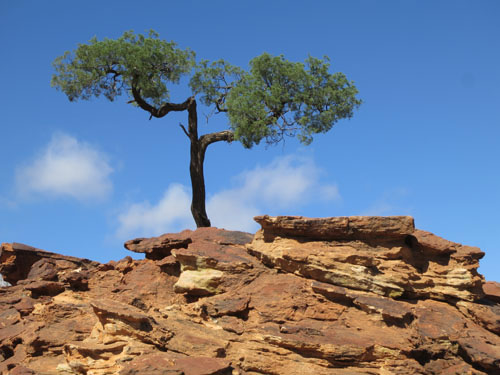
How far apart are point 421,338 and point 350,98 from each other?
52.4ft

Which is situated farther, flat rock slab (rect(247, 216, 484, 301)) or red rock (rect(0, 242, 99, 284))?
red rock (rect(0, 242, 99, 284))

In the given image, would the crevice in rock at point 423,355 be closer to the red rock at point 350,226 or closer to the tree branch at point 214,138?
the red rock at point 350,226

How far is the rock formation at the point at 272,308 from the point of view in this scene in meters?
11.0

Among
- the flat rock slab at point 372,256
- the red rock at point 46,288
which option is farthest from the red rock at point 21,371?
the flat rock slab at point 372,256

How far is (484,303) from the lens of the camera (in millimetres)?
14320

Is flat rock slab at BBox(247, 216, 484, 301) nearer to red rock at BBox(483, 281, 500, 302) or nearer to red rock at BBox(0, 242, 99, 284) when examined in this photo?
red rock at BBox(483, 281, 500, 302)

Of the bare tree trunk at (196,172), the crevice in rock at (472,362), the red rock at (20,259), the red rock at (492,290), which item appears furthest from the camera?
the bare tree trunk at (196,172)

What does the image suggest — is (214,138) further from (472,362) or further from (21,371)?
(472,362)

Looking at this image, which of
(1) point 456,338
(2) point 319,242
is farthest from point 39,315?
(1) point 456,338

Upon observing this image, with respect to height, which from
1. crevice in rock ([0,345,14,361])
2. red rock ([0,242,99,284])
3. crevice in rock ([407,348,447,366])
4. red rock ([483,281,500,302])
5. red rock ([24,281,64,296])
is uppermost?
red rock ([483,281,500,302])

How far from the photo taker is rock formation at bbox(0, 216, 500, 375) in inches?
435

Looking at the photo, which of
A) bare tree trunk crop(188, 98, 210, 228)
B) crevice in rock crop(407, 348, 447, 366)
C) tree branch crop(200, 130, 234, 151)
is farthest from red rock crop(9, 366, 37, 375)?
tree branch crop(200, 130, 234, 151)

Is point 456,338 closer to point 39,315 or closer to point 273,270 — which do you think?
point 273,270

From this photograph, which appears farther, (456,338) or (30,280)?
(30,280)
